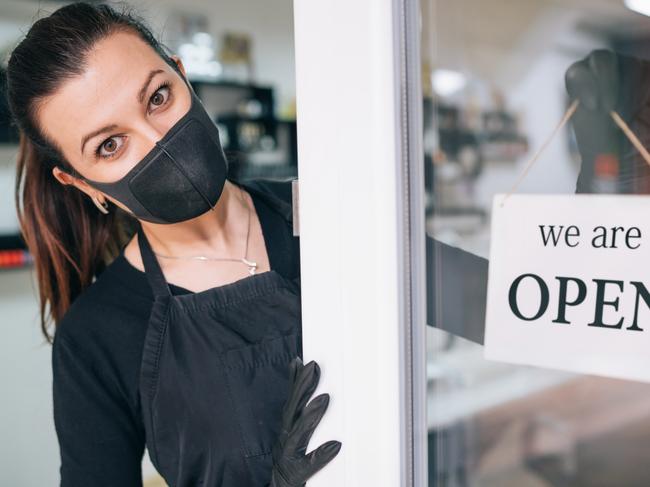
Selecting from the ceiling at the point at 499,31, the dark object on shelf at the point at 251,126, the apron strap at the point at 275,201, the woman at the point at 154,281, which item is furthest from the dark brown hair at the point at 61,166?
the dark object on shelf at the point at 251,126

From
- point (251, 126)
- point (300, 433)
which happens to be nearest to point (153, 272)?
point (300, 433)

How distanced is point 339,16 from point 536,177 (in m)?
0.26

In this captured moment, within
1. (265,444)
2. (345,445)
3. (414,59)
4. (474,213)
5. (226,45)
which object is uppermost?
(226,45)

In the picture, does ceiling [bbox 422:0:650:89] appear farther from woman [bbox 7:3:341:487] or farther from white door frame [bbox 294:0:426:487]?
woman [bbox 7:3:341:487]

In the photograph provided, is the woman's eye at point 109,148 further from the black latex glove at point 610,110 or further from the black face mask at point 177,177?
the black latex glove at point 610,110

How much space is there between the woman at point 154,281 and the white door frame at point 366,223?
0.15 m

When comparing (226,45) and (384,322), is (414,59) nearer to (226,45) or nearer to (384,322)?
(384,322)

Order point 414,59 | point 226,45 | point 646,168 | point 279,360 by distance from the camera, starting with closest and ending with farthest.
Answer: point 646,168
point 414,59
point 279,360
point 226,45

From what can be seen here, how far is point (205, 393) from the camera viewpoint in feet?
3.02

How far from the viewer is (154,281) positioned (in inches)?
39.0

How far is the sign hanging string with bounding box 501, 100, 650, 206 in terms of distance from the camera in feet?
1.62

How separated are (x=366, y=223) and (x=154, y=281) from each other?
1.66ft

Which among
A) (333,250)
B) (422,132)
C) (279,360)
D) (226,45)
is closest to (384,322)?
(333,250)

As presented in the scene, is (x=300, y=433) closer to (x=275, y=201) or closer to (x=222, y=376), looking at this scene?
(x=222, y=376)
